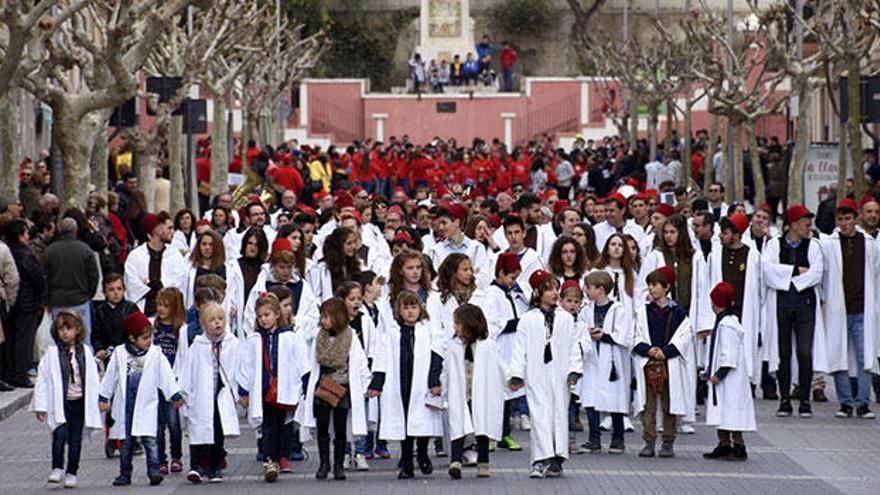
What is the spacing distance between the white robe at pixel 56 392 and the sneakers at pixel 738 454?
483 cm

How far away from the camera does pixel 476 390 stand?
1572 centimetres

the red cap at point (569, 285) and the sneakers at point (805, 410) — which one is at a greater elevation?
the red cap at point (569, 285)

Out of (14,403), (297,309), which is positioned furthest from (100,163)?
(297,309)

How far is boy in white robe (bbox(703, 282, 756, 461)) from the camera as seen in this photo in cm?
1653

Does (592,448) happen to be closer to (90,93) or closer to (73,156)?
(73,156)

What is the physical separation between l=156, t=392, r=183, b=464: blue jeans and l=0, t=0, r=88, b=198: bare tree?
6.56 m

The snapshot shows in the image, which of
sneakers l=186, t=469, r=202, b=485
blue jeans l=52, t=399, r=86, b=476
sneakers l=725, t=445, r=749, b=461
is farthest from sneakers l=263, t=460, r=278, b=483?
sneakers l=725, t=445, r=749, b=461

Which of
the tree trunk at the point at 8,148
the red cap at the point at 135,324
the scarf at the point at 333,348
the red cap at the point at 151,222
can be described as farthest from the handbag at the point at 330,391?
the tree trunk at the point at 8,148

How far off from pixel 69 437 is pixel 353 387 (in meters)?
2.04

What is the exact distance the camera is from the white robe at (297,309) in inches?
Answer: 663

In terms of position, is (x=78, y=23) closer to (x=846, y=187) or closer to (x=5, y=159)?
(x=5, y=159)

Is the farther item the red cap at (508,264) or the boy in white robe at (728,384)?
the red cap at (508,264)

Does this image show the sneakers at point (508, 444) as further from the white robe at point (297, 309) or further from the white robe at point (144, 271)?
the white robe at point (144, 271)

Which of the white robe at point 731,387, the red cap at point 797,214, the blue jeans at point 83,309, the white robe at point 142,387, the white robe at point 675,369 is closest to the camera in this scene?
the white robe at point 142,387
